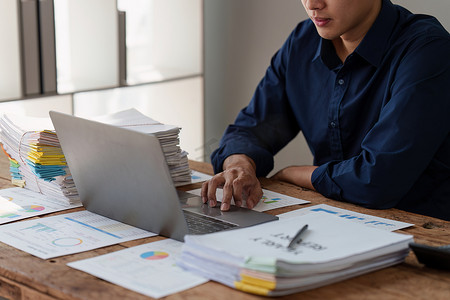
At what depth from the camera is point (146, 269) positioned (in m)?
1.11

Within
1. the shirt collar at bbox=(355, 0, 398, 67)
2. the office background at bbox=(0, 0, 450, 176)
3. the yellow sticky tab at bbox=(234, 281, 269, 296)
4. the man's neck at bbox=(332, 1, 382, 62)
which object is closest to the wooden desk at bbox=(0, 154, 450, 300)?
the yellow sticky tab at bbox=(234, 281, 269, 296)

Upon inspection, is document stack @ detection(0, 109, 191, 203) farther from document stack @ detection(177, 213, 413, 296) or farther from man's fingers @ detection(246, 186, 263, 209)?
document stack @ detection(177, 213, 413, 296)

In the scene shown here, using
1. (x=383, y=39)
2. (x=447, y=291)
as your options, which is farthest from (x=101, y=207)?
(x=383, y=39)

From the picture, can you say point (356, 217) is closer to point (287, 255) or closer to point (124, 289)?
point (287, 255)

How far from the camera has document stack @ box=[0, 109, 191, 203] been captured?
1.57 metres

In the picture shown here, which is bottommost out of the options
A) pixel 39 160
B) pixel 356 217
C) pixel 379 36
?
pixel 356 217

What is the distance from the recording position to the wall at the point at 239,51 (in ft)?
11.9

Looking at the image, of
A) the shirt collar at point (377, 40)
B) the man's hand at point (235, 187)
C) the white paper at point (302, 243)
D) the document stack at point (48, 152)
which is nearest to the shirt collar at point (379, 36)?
the shirt collar at point (377, 40)

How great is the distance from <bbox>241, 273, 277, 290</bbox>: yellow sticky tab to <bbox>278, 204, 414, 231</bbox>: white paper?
0.43 meters

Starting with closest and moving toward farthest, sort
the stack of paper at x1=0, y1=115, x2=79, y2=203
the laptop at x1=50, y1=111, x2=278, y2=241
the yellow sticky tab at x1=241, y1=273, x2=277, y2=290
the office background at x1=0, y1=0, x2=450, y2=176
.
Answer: the yellow sticky tab at x1=241, y1=273, x2=277, y2=290, the laptop at x1=50, y1=111, x2=278, y2=241, the stack of paper at x1=0, y1=115, x2=79, y2=203, the office background at x1=0, y1=0, x2=450, y2=176

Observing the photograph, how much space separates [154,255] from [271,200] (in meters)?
0.48

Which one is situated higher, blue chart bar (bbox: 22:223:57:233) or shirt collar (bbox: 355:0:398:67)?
shirt collar (bbox: 355:0:398:67)

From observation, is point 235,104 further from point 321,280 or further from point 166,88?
point 321,280

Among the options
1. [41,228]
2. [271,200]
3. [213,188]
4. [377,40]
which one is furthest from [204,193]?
[377,40]
